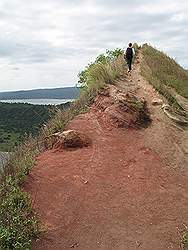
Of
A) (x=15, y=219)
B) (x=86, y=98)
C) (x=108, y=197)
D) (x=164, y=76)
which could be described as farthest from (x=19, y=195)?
(x=164, y=76)

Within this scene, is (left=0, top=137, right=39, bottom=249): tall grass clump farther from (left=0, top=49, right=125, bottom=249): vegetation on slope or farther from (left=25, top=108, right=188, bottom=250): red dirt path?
(left=25, top=108, right=188, bottom=250): red dirt path

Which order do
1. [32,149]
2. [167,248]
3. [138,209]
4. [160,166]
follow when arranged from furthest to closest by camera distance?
1. [32,149]
2. [160,166]
3. [138,209]
4. [167,248]

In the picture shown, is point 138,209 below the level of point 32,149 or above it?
below

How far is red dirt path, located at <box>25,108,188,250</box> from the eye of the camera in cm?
717

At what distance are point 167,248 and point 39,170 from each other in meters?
3.26

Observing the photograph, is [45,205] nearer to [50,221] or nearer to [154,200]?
[50,221]

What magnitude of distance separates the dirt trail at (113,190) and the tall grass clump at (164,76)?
3.18m

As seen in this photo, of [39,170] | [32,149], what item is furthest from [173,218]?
[32,149]

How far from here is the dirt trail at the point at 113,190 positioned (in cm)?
720

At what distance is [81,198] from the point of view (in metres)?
8.27

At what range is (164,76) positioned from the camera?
18.1 metres

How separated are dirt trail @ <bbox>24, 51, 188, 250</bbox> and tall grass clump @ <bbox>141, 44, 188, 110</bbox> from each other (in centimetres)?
Answer: 318

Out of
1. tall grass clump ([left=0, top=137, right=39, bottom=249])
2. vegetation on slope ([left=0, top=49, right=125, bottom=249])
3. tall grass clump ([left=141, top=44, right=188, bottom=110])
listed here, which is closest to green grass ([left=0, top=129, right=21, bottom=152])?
vegetation on slope ([left=0, top=49, right=125, bottom=249])

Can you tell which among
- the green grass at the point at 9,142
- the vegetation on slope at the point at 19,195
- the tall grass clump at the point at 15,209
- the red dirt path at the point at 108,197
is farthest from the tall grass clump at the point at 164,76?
the tall grass clump at the point at 15,209
